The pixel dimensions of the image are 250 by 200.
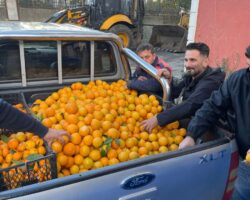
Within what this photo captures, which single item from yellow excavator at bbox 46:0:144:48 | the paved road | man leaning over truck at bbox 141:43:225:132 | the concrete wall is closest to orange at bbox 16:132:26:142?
man leaning over truck at bbox 141:43:225:132

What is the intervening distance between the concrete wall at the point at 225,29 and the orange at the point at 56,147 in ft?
19.2

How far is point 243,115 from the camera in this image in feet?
7.77

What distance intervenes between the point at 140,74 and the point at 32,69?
49.6 inches

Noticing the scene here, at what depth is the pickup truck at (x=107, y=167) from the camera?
1761mm

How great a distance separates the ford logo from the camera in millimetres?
1856

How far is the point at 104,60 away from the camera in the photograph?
3.64m

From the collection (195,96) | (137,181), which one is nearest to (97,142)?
(137,181)

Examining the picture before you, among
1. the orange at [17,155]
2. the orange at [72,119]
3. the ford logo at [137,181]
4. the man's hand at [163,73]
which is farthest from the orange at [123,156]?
the man's hand at [163,73]

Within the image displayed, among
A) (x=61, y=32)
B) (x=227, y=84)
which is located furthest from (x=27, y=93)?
(x=227, y=84)

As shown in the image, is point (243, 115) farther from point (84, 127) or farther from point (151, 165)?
point (84, 127)

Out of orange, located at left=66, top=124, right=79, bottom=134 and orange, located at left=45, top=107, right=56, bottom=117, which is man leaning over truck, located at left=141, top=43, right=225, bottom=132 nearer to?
orange, located at left=66, top=124, right=79, bottom=134

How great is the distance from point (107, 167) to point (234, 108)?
47.9 inches

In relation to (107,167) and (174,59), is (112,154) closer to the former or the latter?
(107,167)

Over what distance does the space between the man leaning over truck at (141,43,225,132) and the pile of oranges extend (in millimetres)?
137
